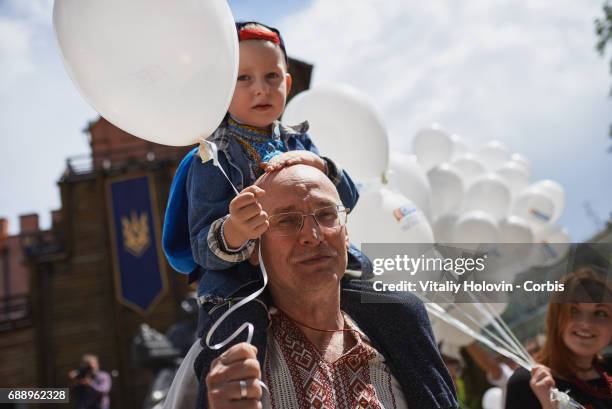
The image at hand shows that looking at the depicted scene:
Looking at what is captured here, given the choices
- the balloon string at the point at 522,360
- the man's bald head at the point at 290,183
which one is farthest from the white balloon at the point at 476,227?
the man's bald head at the point at 290,183

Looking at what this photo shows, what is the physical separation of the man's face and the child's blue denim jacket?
9 cm

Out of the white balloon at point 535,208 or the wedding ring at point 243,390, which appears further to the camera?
the white balloon at point 535,208

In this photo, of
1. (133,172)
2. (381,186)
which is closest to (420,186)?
(381,186)

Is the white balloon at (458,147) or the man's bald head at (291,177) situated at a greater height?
the white balloon at (458,147)

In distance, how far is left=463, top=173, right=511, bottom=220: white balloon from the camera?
21.1 ft

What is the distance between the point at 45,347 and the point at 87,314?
124 centimetres

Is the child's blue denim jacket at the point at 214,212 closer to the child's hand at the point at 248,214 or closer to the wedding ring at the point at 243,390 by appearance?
the child's hand at the point at 248,214

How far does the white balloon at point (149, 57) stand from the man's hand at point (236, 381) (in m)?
0.73

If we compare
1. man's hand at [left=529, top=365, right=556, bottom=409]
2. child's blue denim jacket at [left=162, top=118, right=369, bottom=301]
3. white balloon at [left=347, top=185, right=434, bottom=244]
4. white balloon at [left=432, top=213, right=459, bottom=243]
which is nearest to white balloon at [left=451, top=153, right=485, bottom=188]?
white balloon at [left=432, top=213, right=459, bottom=243]

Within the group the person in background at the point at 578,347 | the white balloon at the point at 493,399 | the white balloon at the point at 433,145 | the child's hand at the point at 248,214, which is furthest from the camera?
the white balloon at the point at 433,145

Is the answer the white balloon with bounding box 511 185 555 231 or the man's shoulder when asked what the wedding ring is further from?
the white balloon with bounding box 511 185 555 231

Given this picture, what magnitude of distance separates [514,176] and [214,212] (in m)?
6.10

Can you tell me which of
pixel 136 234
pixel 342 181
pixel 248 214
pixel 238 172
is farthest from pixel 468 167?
pixel 136 234

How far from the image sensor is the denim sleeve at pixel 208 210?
1.95 meters
